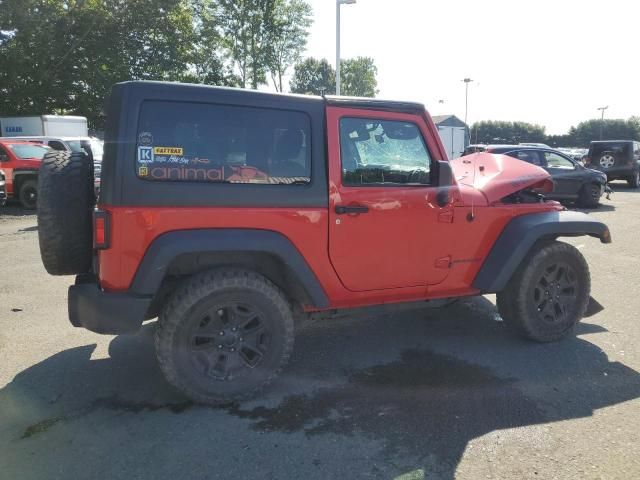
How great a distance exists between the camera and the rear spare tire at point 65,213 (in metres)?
3.12

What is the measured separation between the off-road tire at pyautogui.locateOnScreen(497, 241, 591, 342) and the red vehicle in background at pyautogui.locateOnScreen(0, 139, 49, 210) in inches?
496

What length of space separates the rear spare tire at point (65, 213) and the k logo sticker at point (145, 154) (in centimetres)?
59

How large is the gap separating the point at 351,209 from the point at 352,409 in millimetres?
1336

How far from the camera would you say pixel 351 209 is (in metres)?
3.36

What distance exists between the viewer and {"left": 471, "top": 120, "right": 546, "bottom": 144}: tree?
73.6 m

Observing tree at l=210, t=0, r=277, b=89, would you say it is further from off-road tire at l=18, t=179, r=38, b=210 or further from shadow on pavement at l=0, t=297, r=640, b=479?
shadow on pavement at l=0, t=297, r=640, b=479

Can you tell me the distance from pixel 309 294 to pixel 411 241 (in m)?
0.88

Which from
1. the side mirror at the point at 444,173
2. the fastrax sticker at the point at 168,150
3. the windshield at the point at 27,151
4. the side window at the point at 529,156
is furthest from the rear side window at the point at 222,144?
the windshield at the point at 27,151

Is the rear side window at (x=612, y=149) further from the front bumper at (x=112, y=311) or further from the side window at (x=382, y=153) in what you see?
the front bumper at (x=112, y=311)

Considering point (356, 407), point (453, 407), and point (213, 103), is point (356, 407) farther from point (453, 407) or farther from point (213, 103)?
point (213, 103)

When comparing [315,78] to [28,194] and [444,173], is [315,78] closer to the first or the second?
[28,194]

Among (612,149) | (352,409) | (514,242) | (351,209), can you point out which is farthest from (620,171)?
(352,409)

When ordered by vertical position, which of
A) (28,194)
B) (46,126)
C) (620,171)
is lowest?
(28,194)

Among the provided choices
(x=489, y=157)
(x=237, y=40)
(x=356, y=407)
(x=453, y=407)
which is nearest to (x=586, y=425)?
(x=453, y=407)
